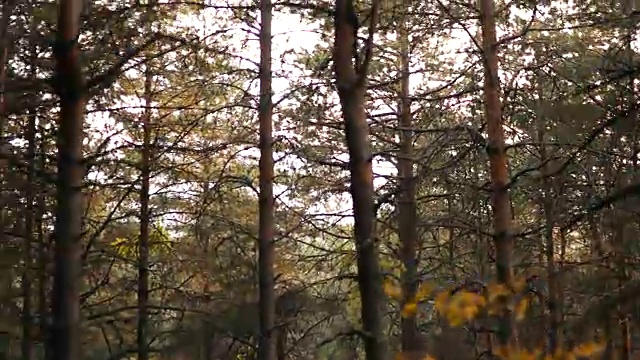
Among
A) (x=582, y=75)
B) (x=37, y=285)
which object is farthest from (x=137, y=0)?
(x=37, y=285)

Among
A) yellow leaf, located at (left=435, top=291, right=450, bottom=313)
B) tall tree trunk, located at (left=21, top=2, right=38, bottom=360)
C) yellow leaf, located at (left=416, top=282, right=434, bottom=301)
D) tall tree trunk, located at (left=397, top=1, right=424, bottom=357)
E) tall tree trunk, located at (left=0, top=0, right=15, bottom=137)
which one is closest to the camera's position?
yellow leaf, located at (left=435, top=291, right=450, bottom=313)

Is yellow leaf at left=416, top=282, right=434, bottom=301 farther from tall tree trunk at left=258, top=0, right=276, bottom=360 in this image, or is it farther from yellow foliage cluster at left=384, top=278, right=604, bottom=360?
tall tree trunk at left=258, top=0, right=276, bottom=360

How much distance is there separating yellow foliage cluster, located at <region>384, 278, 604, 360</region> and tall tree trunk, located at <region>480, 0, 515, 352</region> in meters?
5.50

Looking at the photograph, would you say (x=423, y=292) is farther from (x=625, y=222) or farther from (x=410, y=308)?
(x=625, y=222)

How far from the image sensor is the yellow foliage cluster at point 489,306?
3.12 meters

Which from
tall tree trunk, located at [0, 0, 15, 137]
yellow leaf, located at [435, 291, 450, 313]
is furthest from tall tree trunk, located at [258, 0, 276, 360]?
yellow leaf, located at [435, 291, 450, 313]

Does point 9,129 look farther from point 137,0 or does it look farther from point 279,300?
point 137,0

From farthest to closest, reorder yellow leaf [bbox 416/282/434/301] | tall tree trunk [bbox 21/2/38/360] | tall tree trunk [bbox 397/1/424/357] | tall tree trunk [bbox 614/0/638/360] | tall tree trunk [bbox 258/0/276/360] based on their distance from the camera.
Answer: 1. tall tree trunk [bbox 258/0/276/360]
2. tall tree trunk [bbox 397/1/424/357]
3. tall tree trunk [bbox 21/2/38/360]
4. tall tree trunk [bbox 614/0/638/360]
5. yellow leaf [bbox 416/282/434/301]

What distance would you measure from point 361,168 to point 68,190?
1.88m

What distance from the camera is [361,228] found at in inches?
216

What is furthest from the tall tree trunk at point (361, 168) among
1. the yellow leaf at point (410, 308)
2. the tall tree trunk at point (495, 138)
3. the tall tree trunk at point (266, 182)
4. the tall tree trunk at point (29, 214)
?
the tall tree trunk at point (266, 182)

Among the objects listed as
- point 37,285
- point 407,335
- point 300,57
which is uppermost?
point 300,57

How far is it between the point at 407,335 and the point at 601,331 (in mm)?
8147

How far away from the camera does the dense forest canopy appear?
208 inches
